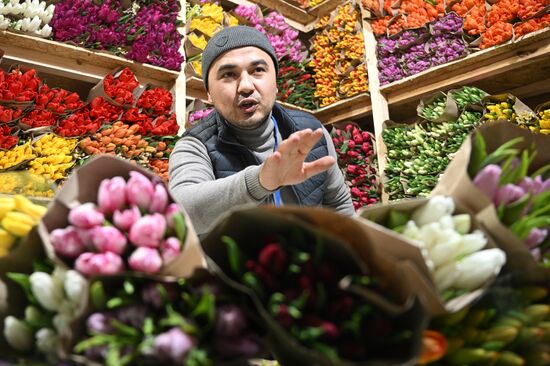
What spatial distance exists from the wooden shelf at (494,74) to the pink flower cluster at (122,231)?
7.72 ft

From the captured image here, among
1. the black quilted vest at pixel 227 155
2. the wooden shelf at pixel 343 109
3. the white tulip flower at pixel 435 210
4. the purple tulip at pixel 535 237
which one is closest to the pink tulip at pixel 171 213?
the white tulip flower at pixel 435 210

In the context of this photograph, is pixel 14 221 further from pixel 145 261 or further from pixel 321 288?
pixel 321 288

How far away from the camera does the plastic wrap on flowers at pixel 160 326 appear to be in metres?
0.37

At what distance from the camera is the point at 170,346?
0.36 m

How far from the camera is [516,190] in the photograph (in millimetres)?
487

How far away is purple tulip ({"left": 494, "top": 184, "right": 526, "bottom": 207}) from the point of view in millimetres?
488

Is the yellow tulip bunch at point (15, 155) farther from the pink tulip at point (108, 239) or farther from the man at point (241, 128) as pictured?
the pink tulip at point (108, 239)

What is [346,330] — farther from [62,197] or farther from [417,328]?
[62,197]

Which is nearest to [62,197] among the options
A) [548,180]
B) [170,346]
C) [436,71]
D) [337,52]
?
[170,346]

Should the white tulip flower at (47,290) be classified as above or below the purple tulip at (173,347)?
above

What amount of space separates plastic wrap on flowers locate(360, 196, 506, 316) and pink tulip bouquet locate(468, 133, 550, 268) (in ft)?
0.14

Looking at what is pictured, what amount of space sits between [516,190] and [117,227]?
1.41 feet

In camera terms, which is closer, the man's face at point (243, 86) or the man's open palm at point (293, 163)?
the man's open palm at point (293, 163)

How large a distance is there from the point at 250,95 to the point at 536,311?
1.16m
